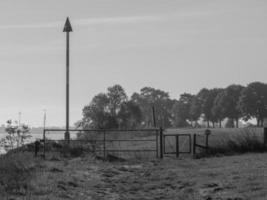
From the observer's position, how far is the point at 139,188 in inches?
671

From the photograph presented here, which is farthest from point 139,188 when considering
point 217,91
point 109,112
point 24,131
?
point 217,91

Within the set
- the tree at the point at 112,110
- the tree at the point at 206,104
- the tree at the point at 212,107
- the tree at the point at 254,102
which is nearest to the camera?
the tree at the point at 112,110

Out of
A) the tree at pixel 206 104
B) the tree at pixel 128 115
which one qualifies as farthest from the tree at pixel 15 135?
the tree at pixel 206 104

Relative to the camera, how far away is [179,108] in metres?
164

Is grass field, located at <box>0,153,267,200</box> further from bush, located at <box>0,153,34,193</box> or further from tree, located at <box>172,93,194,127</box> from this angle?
tree, located at <box>172,93,194,127</box>

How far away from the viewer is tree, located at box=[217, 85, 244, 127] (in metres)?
130

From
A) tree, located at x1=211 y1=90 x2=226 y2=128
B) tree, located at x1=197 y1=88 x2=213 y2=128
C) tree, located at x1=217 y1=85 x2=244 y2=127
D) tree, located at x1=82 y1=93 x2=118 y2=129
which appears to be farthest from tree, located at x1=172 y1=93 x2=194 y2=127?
tree, located at x1=82 y1=93 x2=118 y2=129

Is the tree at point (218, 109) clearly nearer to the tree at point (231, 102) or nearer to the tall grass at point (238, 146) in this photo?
the tree at point (231, 102)

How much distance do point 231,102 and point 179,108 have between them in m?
35.0

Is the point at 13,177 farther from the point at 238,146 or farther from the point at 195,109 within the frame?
the point at 195,109

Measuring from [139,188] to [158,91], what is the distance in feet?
553

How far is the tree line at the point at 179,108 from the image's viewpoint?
84.2 metres

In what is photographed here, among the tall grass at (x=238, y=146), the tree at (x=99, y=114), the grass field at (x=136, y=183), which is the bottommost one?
the grass field at (x=136, y=183)

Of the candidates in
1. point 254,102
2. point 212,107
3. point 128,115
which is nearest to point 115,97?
point 128,115
